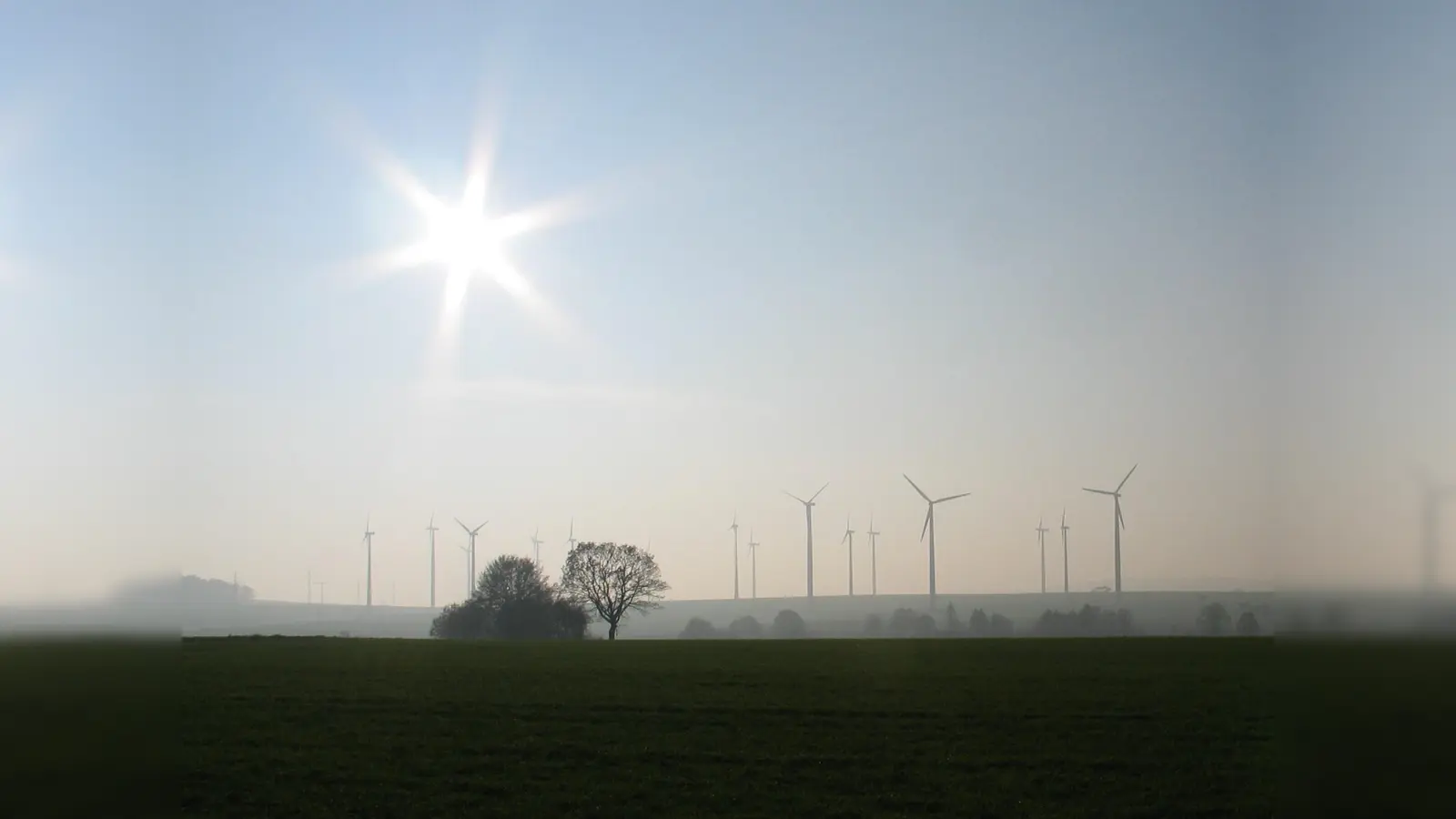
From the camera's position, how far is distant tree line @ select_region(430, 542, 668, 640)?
131625 mm

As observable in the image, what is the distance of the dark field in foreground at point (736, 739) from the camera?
30562mm

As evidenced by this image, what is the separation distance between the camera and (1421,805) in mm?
9719

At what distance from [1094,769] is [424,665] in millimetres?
41696

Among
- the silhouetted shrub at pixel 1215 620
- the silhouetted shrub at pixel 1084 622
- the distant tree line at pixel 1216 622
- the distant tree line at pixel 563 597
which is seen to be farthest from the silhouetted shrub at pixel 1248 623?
the distant tree line at pixel 563 597

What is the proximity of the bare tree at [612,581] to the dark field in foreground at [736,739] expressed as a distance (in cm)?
7307

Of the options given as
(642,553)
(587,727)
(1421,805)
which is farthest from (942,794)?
(642,553)

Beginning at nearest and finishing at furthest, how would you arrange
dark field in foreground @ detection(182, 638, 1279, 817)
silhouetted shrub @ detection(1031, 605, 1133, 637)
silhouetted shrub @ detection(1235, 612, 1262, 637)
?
1. dark field in foreground @ detection(182, 638, 1279, 817)
2. silhouetted shrub @ detection(1235, 612, 1262, 637)
3. silhouetted shrub @ detection(1031, 605, 1133, 637)

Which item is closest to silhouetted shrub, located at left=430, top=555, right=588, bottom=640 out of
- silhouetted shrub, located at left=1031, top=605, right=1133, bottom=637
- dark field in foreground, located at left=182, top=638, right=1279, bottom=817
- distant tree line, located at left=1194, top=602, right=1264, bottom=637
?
dark field in foreground, located at left=182, top=638, right=1279, bottom=817

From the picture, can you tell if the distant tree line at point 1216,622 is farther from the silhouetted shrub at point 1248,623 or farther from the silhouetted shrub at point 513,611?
the silhouetted shrub at point 513,611

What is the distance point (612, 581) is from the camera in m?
134

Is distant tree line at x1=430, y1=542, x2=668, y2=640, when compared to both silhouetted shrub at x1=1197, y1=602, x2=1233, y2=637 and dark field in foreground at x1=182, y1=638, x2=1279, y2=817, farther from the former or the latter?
silhouetted shrub at x1=1197, y1=602, x2=1233, y2=637

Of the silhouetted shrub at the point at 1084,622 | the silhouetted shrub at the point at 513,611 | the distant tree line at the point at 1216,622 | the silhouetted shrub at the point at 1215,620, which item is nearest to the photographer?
the silhouetted shrub at the point at 513,611

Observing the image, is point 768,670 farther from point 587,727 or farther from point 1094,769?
point 1094,769

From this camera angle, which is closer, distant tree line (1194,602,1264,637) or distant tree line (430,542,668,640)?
distant tree line (430,542,668,640)
